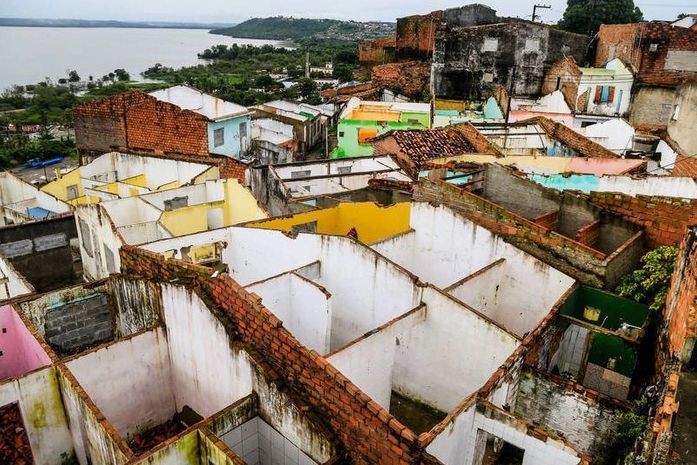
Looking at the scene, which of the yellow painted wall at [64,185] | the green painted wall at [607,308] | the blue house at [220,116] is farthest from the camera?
the blue house at [220,116]

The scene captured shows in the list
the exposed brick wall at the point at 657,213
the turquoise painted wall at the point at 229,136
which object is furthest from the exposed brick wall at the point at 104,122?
the exposed brick wall at the point at 657,213

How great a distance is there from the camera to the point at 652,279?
1041 cm

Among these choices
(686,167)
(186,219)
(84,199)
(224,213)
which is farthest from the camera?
(84,199)

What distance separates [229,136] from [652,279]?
799 inches

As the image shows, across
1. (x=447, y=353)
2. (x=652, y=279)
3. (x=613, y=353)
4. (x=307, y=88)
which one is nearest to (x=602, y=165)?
(x=652, y=279)

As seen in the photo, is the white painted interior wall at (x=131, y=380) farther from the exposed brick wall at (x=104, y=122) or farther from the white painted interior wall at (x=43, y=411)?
the exposed brick wall at (x=104, y=122)

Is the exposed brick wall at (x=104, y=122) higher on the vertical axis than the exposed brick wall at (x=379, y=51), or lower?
lower

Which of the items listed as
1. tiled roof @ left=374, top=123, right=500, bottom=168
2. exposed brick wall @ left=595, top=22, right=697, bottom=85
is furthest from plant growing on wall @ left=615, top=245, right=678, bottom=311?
exposed brick wall @ left=595, top=22, right=697, bottom=85

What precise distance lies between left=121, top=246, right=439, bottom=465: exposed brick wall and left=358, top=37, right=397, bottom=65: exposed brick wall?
4222cm

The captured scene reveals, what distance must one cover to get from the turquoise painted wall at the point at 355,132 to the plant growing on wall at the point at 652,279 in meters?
18.2

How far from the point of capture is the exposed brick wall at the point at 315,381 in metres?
6.04

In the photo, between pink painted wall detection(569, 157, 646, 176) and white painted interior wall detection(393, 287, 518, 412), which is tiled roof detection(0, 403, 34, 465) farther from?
pink painted wall detection(569, 157, 646, 176)

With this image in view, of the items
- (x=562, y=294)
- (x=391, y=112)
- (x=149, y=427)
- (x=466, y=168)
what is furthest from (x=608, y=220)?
(x=391, y=112)

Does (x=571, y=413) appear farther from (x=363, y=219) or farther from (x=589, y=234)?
(x=363, y=219)
